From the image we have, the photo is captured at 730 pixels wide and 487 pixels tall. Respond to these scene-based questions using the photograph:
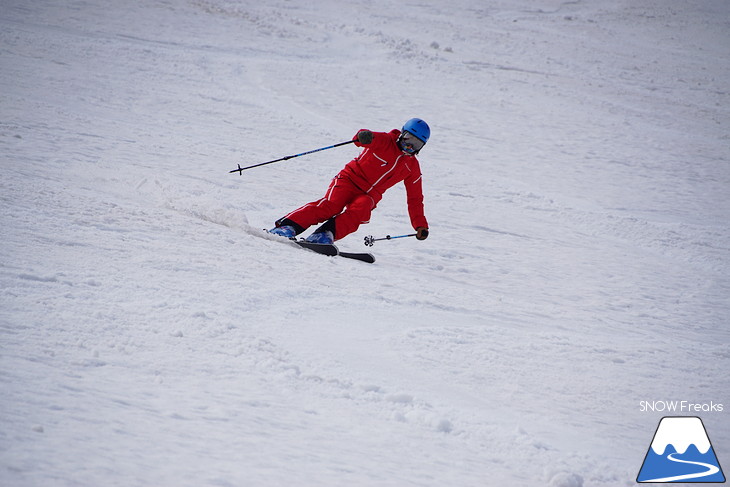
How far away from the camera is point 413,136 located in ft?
19.9

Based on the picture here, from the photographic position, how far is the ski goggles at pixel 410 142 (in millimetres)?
6062

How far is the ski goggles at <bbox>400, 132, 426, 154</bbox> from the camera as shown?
6062 mm

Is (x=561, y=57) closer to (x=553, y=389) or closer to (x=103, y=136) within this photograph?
(x=103, y=136)

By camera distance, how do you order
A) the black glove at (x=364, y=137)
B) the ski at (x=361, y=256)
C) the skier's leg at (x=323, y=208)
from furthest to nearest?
1. the black glove at (x=364, y=137)
2. the skier's leg at (x=323, y=208)
3. the ski at (x=361, y=256)

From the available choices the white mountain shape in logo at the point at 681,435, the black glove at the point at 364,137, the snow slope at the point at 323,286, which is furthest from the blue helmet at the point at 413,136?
the white mountain shape in logo at the point at 681,435

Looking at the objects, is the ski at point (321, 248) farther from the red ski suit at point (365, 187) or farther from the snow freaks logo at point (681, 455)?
the snow freaks logo at point (681, 455)

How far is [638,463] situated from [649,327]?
97.4 inches

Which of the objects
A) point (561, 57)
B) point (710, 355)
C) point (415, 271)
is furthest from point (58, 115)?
point (561, 57)

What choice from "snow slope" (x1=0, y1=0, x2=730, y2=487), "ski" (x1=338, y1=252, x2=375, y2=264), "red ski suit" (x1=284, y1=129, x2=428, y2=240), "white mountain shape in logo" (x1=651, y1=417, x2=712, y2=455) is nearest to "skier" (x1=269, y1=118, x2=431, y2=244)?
"red ski suit" (x1=284, y1=129, x2=428, y2=240)

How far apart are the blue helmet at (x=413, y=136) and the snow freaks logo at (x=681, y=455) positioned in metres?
3.53

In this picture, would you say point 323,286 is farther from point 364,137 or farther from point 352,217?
point 364,137

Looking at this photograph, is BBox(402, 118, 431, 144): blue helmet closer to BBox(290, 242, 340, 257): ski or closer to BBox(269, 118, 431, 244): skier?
BBox(269, 118, 431, 244): skier

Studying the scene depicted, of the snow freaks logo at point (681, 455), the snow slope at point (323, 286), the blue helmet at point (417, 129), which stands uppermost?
the blue helmet at point (417, 129)

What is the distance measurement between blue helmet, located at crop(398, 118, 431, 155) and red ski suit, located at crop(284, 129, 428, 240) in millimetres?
63
